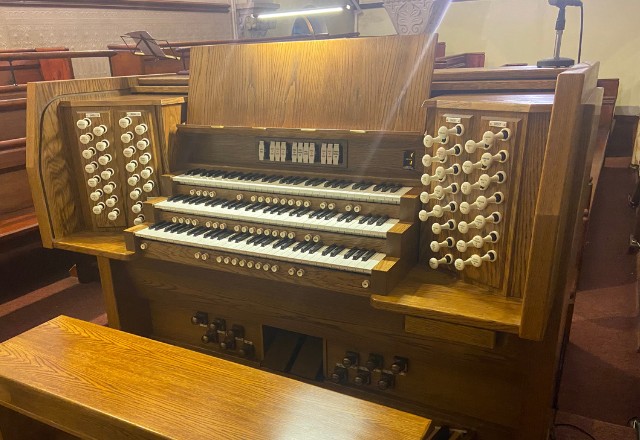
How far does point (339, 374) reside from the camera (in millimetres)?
1914

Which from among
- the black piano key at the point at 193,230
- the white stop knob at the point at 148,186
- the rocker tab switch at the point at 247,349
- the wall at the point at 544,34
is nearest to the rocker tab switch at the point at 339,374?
the rocker tab switch at the point at 247,349

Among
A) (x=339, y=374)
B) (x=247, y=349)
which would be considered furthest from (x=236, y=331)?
(x=339, y=374)

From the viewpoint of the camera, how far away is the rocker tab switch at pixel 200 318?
7.15ft

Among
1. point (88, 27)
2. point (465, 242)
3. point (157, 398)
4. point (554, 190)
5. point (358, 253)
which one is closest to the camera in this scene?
point (554, 190)

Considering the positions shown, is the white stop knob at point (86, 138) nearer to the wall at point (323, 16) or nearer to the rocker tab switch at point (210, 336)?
the rocker tab switch at point (210, 336)

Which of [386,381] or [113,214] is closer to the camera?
[386,381]

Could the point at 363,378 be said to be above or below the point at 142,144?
below

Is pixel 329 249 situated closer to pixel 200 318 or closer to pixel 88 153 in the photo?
pixel 200 318

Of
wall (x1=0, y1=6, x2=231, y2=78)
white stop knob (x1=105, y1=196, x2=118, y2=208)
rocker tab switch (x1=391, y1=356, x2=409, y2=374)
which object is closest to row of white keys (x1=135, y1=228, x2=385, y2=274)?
white stop knob (x1=105, y1=196, x2=118, y2=208)

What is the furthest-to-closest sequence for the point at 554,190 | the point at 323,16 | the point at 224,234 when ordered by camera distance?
the point at 323,16
the point at 224,234
the point at 554,190

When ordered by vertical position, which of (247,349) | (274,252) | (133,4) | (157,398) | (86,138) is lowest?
(247,349)

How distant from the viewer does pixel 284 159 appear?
6.52 ft

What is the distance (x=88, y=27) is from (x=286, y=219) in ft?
15.8

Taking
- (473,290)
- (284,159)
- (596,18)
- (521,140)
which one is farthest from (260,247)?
(596,18)
